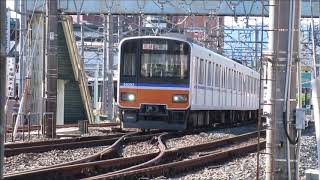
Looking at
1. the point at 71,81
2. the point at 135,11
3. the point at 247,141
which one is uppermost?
the point at 135,11

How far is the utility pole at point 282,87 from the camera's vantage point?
748cm

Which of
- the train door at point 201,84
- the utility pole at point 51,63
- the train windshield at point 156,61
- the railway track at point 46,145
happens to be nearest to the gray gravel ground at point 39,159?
the railway track at point 46,145

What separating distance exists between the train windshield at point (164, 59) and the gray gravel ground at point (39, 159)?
16.9 ft

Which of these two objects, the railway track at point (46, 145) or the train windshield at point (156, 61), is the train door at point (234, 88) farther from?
the railway track at point (46, 145)

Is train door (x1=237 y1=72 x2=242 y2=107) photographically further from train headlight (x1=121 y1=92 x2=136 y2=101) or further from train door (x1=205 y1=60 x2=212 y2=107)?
train headlight (x1=121 y1=92 x2=136 y2=101)

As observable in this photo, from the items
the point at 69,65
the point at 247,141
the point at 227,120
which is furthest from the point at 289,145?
the point at 69,65

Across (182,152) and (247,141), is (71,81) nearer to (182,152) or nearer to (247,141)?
(247,141)

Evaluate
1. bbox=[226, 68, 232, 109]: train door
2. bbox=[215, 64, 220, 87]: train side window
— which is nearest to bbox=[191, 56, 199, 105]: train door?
bbox=[215, 64, 220, 87]: train side window

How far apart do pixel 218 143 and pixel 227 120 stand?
36.1 feet

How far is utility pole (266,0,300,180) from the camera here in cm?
748

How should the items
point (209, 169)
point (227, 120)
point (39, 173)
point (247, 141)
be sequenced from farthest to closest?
point (227, 120)
point (247, 141)
point (209, 169)
point (39, 173)

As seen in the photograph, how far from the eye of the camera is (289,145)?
7.60 metres

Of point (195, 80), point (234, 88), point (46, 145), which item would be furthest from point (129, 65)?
point (234, 88)

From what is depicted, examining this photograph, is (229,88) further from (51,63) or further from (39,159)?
(39,159)
